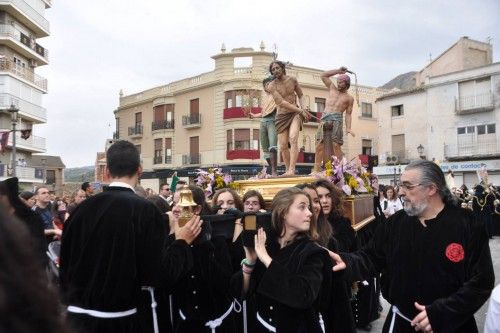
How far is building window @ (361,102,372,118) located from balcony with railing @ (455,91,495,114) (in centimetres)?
903

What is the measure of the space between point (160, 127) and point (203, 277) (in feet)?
122

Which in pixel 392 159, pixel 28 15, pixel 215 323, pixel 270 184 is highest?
pixel 28 15

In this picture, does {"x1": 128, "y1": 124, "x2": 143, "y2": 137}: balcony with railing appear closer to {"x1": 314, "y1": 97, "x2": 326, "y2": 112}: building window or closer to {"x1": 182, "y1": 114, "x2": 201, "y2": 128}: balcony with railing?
{"x1": 182, "y1": 114, "x2": 201, "y2": 128}: balcony with railing

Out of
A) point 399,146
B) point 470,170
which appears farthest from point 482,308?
point 399,146

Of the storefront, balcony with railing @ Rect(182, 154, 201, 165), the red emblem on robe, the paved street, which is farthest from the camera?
balcony with railing @ Rect(182, 154, 201, 165)

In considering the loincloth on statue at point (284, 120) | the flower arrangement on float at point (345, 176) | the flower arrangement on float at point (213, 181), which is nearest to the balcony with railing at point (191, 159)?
the flower arrangement on float at point (213, 181)

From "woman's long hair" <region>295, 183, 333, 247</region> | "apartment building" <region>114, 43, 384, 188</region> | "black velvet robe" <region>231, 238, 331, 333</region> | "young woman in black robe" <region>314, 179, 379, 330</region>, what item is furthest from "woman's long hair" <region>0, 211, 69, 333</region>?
"apartment building" <region>114, 43, 384, 188</region>

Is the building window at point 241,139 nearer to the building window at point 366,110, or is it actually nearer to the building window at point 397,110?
the building window at point 366,110

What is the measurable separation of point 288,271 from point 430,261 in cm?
98

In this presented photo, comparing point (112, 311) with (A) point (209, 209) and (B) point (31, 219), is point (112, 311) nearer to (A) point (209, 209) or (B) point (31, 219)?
(A) point (209, 209)

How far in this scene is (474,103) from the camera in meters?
30.6

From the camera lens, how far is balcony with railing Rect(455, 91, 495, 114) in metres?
29.8

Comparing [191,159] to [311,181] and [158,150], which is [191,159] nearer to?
[158,150]

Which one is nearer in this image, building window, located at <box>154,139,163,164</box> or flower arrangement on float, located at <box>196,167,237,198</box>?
flower arrangement on float, located at <box>196,167,237,198</box>
